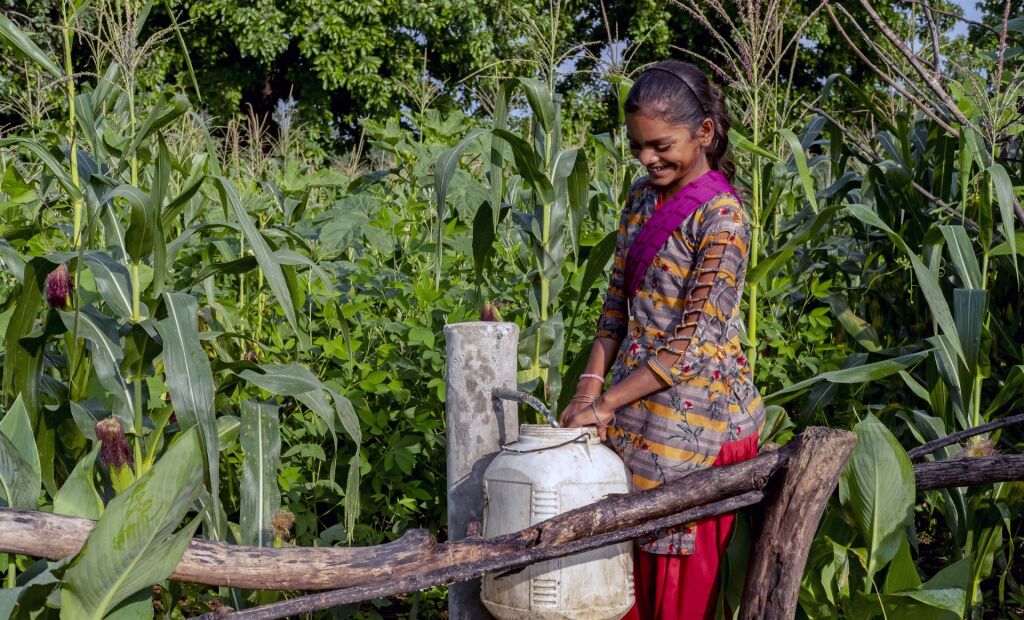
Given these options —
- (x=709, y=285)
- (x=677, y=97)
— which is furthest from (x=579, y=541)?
(x=677, y=97)

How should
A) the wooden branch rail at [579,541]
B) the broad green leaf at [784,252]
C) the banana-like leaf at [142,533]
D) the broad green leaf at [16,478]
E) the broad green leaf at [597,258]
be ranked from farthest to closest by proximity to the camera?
the broad green leaf at [784,252]
the broad green leaf at [597,258]
the broad green leaf at [16,478]
the wooden branch rail at [579,541]
the banana-like leaf at [142,533]

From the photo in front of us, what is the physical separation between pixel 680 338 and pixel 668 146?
0.43 metres

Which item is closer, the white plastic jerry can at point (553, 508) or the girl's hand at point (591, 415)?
the white plastic jerry can at point (553, 508)

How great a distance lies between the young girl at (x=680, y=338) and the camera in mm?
2195

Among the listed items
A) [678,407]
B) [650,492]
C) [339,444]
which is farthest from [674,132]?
[339,444]

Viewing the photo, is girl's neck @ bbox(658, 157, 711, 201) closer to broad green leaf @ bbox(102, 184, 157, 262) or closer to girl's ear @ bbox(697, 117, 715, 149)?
girl's ear @ bbox(697, 117, 715, 149)

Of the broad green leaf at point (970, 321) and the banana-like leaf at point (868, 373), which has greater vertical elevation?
the broad green leaf at point (970, 321)

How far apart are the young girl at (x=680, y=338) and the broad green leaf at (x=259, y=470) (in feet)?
2.93

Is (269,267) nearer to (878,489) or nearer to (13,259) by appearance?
(13,259)

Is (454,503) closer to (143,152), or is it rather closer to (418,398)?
(418,398)

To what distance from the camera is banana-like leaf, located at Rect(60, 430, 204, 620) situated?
1.62 meters

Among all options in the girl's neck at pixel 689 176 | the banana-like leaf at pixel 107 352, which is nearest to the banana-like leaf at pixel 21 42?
the banana-like leaf at pixel 107 352

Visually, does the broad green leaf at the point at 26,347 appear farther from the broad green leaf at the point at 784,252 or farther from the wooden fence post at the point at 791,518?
the broad green leaf at the point at 784,252

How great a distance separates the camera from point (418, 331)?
3.30 metres
